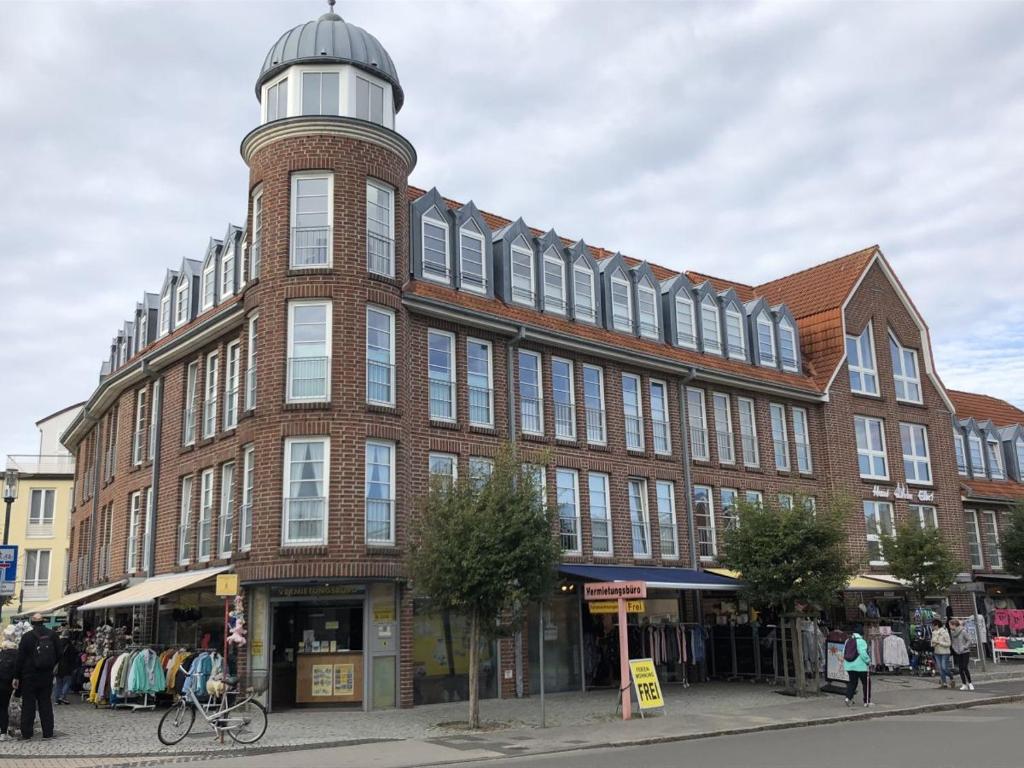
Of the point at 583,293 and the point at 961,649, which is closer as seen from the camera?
the point at 961,649

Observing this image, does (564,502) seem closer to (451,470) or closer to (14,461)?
(451,470)

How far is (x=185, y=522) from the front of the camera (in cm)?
2428

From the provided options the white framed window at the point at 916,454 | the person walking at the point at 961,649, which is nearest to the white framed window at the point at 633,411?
the person walking at the point at 961,649

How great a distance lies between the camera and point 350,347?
67.2ft

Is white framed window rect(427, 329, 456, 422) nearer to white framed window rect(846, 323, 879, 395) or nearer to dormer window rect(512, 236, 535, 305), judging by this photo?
dormer window rect(512, 236, 535, 305)

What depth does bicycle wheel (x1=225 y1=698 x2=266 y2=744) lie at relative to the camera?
49.7 ft

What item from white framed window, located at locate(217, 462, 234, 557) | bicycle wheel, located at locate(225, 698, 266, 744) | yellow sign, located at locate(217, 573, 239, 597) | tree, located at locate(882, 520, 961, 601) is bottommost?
bicycle wheel, located at locate(225, 698, 266, 744)

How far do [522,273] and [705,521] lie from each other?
28.6ft

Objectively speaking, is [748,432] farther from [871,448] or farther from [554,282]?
[554,282]

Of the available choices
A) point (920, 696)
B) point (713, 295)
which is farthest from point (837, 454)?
point (920, 696)

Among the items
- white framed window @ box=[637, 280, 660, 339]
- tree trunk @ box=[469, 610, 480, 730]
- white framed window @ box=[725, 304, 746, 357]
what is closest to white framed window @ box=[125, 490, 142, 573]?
tree trunk @ box=[469, 610, 480, 730]

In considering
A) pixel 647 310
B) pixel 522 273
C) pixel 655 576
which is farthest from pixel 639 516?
pixel 522 273

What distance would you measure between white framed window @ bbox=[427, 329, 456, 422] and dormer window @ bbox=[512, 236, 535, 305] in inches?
113

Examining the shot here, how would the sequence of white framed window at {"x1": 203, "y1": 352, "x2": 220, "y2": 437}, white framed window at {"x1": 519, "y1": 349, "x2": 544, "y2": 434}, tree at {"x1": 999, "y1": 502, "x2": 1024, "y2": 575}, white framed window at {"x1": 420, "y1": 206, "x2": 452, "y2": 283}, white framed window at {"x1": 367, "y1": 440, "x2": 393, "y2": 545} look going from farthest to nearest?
tree at {"x1": 999, "y1": 502, "x2": 1024, "y2": 575} < white framed window at {"x1": 519, "y1": 349, "x2": 544, "y2": 434} < white framed window at {"x1": 203, "y1": 352, "x2": 220, "y2": 437} < white framed window at {"x1": 420, "y1": 206, "x2": 452, "y2": 283} < white framed window at {"x1": 367, "y1": 440, "x2": 393, "y2": 545}
